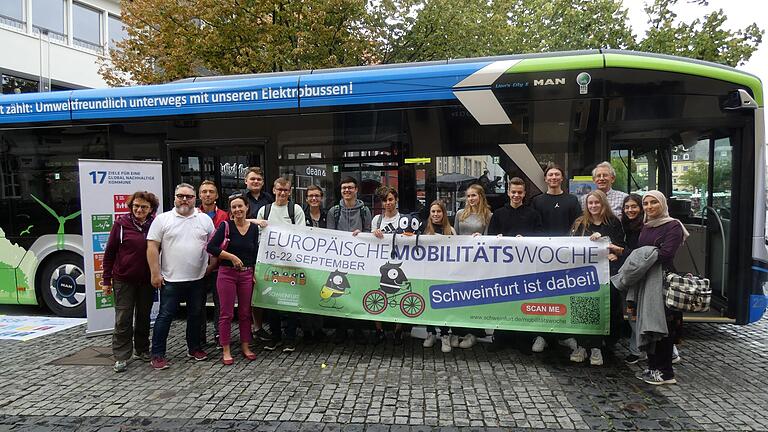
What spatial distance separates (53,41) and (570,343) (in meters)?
25.3

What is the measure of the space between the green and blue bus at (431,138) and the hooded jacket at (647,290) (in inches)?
52.0

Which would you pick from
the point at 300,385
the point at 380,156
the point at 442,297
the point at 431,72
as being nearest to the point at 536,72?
the point at 431,72

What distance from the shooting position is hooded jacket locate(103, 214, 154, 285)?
16.3ft

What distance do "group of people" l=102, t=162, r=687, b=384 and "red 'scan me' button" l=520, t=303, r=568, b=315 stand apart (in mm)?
370

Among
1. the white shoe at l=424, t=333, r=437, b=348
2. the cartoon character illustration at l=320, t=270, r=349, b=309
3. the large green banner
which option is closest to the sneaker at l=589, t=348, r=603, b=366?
the large green banner

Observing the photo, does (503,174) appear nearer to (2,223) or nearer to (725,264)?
(725,264)

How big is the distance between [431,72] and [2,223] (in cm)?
635

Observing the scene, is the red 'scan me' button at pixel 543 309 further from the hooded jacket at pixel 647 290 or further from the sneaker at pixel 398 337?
the sneaker at pixel 398 337

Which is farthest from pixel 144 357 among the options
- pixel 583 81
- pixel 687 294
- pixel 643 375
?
pixel 583 81

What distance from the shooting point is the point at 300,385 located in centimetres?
454

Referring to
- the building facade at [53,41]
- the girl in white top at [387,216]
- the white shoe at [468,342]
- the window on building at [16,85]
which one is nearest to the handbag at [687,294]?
the white shoe at [468,342]

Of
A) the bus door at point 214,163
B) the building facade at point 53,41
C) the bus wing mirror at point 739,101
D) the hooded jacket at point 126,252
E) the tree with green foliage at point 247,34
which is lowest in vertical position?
the hooded jacket at point 126,252

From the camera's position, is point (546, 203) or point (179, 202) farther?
point (546, 203)

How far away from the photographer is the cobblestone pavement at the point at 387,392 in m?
3.82
